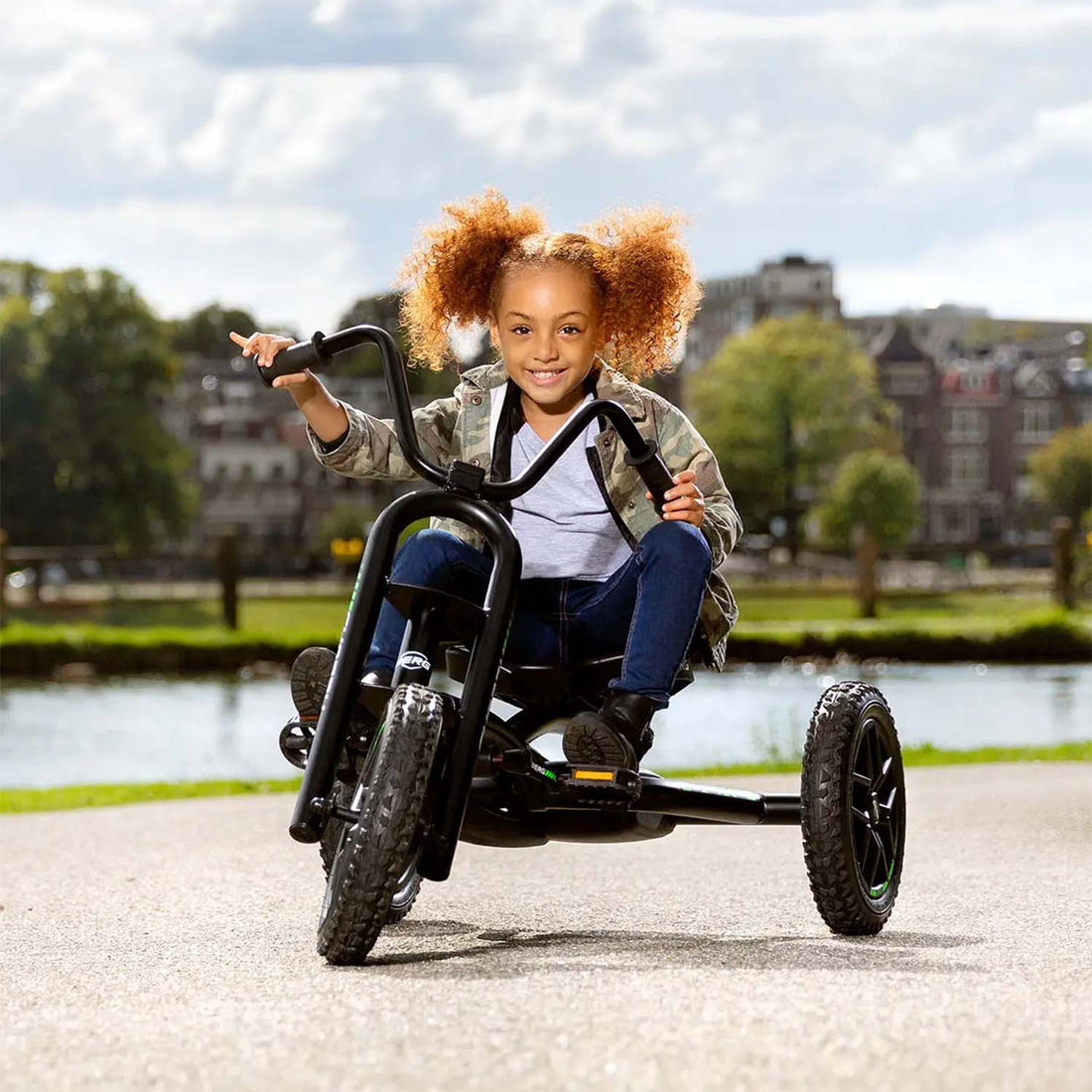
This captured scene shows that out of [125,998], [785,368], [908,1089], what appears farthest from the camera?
[785,368]

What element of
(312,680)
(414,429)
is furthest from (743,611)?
(414,429)

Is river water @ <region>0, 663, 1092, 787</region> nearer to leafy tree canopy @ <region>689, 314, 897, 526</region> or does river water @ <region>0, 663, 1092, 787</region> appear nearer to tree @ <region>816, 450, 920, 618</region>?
leafy tree canopy @ <region>689, 314, 897, 526</region>

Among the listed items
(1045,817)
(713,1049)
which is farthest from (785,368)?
(713,1049)

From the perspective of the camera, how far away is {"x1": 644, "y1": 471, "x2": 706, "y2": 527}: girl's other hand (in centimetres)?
394

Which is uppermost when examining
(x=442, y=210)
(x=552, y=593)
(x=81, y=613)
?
(x=442, y=210)

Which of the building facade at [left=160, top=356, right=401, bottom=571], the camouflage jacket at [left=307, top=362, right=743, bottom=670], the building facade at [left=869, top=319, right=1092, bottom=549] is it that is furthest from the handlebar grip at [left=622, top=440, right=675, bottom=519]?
the building facade at [left=869, top=319, right=1092, bottom=549]

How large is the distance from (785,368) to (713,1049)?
63542 millimetres

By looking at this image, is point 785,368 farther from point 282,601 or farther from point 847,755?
point 847,755

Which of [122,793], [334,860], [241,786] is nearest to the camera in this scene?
[334,860]

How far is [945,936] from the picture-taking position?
165 inches

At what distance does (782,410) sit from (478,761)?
62202 millimetres

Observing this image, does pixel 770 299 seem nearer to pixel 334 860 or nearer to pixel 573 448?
pixel 573 448

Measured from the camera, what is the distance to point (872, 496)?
6600 cm

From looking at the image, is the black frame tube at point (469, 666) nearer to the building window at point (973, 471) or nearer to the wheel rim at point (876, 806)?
the wheel rim at point (876, 806)
